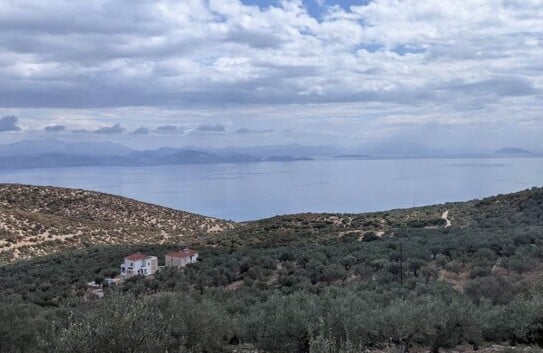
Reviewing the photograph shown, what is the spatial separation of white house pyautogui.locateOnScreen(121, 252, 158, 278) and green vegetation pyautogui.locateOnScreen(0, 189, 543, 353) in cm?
111

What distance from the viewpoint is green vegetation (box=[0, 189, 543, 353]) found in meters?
8.28

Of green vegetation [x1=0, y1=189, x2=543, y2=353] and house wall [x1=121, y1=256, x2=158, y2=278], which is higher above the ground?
green vegetation [x1=0, y1=189, x2=543, y2=353]

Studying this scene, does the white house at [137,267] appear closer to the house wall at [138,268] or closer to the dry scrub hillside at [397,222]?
the house wall at [138,268]

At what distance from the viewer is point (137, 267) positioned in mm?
26266

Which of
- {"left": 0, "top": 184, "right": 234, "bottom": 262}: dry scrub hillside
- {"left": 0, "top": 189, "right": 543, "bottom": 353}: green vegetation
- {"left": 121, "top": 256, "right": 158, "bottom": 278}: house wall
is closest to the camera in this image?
{"left": 0, "top": 189, "right": 543, "bottom": 353}: green vegetation

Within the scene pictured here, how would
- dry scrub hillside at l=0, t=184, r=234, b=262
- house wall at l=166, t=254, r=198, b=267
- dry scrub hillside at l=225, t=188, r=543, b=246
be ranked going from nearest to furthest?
house wall at l=166, t=254, r=198, b=267 → dry scrub hillside at l=225, t=188, r=543, b=246 → dry scrub hillside at l=0, t=184, r=234, b=262

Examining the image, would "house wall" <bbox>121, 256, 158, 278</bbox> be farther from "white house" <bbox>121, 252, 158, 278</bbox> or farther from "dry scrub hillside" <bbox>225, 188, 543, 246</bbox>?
"dry scrub hillside" <bbox>225, 188, 543, 246</bbox>

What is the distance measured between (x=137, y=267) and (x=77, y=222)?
1003 inches

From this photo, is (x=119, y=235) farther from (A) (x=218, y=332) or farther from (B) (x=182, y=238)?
(A) (x=218, y=332)

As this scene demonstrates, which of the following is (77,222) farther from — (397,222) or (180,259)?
(397,222)

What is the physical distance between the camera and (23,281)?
82.4ft

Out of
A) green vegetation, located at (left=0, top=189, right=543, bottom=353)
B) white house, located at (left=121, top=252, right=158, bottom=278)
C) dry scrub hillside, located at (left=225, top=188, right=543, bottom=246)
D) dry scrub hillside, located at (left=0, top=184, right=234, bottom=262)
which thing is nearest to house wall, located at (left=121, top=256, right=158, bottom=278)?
white house, located at (left=121, top=252, right=158, bottom=278)

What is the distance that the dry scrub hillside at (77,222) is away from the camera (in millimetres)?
41719

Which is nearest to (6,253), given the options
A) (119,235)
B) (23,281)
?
(119,235)
